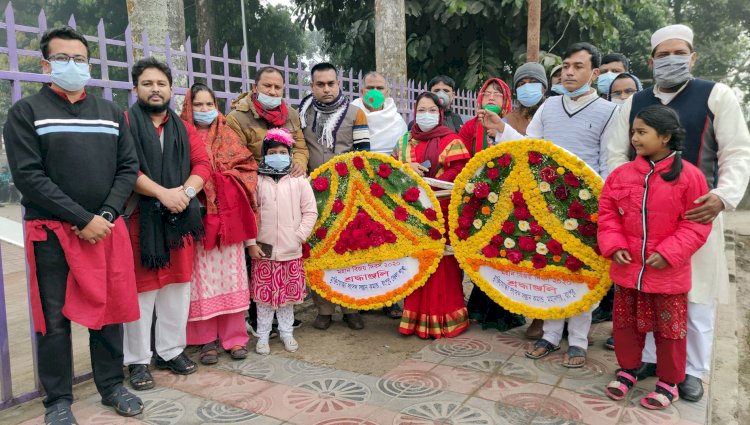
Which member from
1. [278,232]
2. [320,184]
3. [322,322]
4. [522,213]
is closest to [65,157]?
[278,232]

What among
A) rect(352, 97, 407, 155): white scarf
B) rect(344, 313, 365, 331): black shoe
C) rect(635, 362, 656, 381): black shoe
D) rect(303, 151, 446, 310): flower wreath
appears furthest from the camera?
rect(352, 97, 407, 155): white scarf

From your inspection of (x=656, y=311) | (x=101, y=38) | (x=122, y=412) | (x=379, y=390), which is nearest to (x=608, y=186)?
(x=656, y=311)

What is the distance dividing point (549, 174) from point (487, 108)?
936mm

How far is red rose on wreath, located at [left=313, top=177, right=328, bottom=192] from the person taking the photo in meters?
4.15

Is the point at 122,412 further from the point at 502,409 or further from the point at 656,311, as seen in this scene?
the point at 656,311

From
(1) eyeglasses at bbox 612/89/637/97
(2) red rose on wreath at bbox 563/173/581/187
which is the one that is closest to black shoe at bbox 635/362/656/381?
(2) red rose on wreath at bbox 563/173/581/187

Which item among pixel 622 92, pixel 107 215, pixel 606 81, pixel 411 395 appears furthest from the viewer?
pixel 606 81

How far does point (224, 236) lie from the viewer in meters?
3.57

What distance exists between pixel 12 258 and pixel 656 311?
382 inches

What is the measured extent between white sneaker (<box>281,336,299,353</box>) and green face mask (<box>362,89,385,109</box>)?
2148 mm

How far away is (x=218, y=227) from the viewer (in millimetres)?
3562

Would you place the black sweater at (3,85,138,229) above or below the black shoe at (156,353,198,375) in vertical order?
above

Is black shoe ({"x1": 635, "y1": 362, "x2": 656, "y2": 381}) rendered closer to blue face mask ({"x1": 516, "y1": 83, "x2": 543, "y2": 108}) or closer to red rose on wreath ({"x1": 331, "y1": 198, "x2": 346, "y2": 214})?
blue face mask ({"x1": 516, "y1": 83, "x2": 543, "y2": 108})

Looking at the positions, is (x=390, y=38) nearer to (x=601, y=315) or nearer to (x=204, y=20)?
(x=601, y=315)
